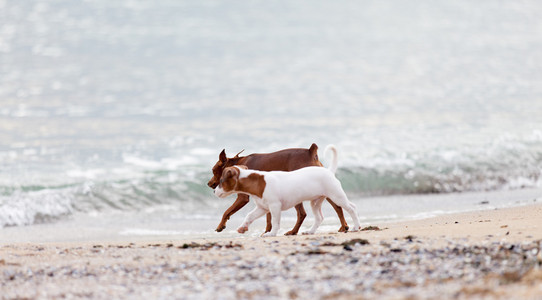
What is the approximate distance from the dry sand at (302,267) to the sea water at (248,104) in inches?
129

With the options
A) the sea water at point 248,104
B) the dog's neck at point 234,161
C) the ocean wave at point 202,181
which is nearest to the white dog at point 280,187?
the dog's neck at point 234,161

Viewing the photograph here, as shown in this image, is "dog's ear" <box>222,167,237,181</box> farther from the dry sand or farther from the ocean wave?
the ocean wave

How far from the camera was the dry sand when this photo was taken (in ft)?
18.3

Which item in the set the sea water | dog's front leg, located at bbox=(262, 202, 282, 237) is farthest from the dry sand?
the sea water

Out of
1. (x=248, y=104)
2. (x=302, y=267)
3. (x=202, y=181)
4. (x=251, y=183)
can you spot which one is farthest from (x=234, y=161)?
(x=248, y=104)

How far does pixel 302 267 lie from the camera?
6.42 m

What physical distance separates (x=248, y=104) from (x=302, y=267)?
759 inches

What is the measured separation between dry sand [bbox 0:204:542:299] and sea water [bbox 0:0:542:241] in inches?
129

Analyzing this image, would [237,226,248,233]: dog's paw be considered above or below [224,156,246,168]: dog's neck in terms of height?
below

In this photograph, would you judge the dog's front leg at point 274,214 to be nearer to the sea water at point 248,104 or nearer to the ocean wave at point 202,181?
the sea water at point 248,104

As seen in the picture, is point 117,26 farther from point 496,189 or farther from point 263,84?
point 496,189

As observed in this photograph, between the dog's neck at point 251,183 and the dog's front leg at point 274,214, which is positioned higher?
the dog's neck at point 251,183

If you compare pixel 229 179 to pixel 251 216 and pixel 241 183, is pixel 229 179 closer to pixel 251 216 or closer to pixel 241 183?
pixel 241 183

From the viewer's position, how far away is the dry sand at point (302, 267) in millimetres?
5582
